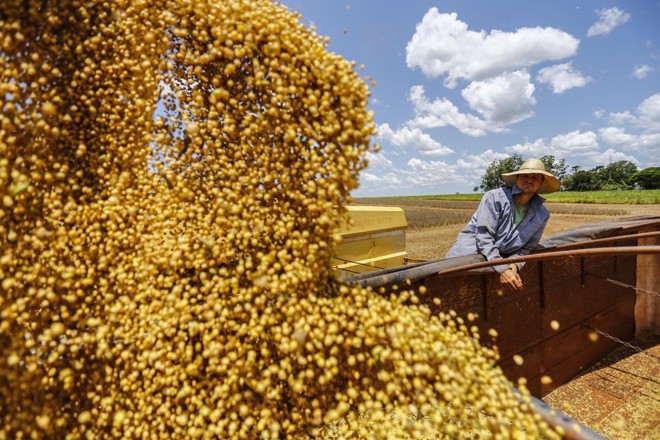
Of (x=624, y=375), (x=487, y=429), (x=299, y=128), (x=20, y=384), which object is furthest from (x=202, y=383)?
(x=624, y=375)

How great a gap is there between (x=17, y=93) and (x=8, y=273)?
708 millimetres

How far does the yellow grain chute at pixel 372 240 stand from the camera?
3.66 meters

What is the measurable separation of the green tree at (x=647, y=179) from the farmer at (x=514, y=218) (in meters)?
83.7

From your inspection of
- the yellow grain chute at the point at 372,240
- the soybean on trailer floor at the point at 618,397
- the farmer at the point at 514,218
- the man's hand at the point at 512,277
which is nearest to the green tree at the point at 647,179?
the soybean on trailer floor at the point at 618,397

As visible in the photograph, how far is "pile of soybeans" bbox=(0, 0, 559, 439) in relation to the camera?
1441 millimetres

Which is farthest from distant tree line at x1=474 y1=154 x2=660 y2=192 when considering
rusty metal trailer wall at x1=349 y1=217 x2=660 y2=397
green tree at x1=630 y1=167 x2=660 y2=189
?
rusty metal trailer wall at x1=349 y1=217 x2=660 y2=397

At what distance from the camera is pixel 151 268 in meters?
1.51

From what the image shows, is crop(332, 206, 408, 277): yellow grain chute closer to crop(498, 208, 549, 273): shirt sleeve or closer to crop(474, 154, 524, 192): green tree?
crop(498, 208, 549, 273): shirt sleeve

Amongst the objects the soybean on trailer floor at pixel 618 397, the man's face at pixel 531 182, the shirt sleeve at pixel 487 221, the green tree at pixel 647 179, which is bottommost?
the soybean on trailer floor at pixel 618 397

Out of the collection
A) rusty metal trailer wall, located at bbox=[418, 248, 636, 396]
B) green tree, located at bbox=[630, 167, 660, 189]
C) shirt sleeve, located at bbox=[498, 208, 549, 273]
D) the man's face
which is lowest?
rusty metal trailer wall, located at bbox=[418, 248, 636, 396]

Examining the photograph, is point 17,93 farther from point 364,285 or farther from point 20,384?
point 364,285

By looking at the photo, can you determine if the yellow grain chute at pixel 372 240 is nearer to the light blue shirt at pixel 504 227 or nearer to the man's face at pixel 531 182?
the light blue shirt at pixel 504 227

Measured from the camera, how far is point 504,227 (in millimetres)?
3371

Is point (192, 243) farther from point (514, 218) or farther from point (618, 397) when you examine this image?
point (618, 397)
